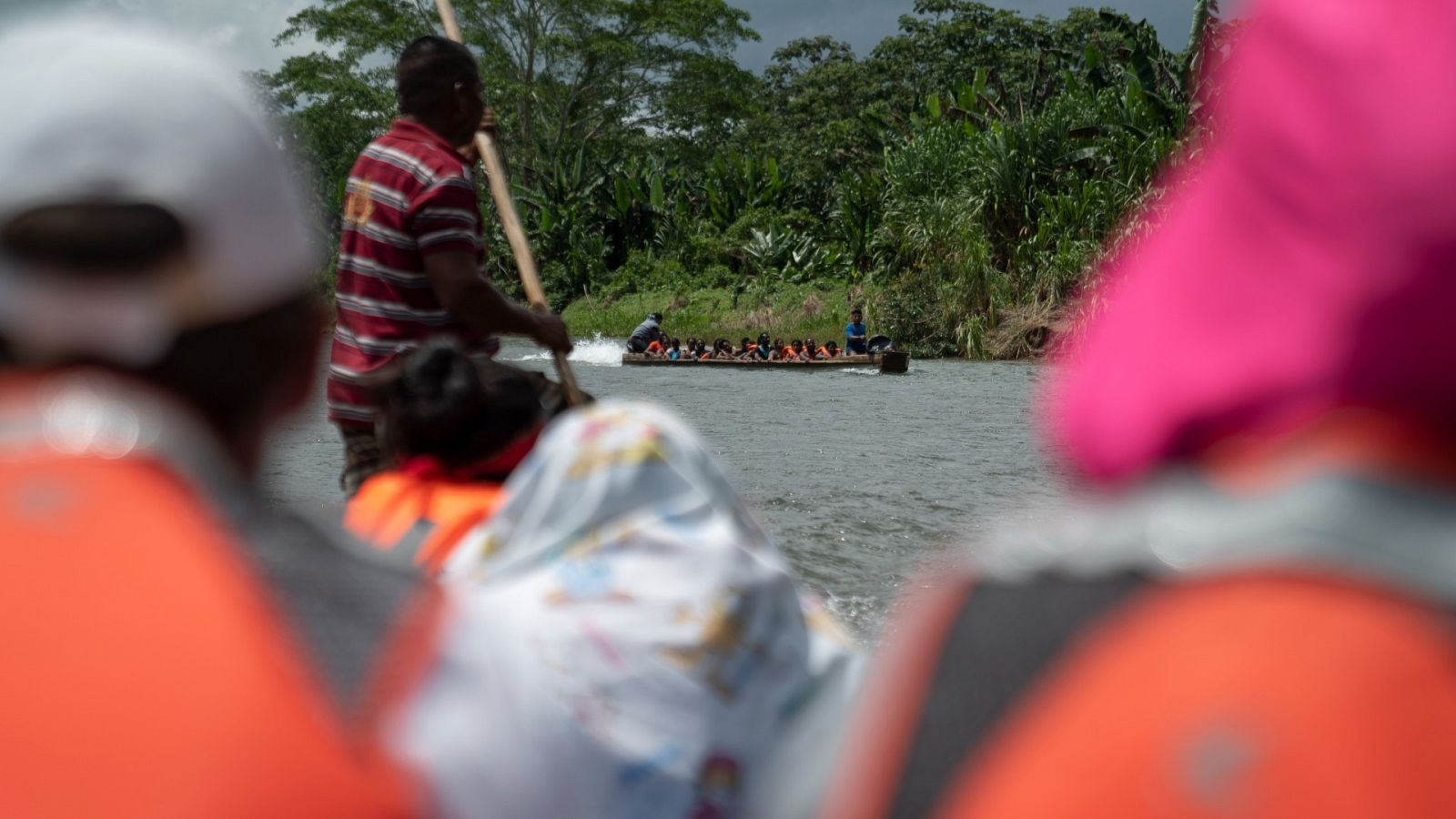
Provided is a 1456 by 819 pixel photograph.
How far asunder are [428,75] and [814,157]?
26.1 m

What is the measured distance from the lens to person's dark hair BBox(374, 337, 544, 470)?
193 cm

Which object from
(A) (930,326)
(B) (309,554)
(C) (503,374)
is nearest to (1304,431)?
(B) (309,554)

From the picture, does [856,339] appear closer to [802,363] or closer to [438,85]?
[802,363]

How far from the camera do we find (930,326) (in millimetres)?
19594

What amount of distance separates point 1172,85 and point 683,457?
16703 mm

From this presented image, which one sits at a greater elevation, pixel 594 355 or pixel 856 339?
pixel 856 339

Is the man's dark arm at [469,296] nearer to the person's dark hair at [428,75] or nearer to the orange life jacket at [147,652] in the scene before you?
the person's dark hair at [428,75]

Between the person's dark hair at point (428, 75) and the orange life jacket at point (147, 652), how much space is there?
78.7 inches

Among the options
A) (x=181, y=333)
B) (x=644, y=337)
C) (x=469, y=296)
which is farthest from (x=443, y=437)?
(x=644, y=337)

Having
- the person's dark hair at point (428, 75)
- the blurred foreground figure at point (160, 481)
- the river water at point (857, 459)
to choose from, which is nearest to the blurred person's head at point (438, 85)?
the person's dark hair at point (428, 75)

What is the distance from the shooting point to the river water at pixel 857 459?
18.6ft

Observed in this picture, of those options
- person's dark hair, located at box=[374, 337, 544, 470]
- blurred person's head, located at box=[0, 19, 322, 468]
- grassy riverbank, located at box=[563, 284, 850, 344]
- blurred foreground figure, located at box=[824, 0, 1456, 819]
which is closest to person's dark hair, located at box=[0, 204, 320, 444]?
blurred person's head, located at box=[0, 19, 322, 468]

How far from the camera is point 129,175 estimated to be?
0.78 metres

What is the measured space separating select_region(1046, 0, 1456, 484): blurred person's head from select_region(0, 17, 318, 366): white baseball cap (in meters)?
0.50
